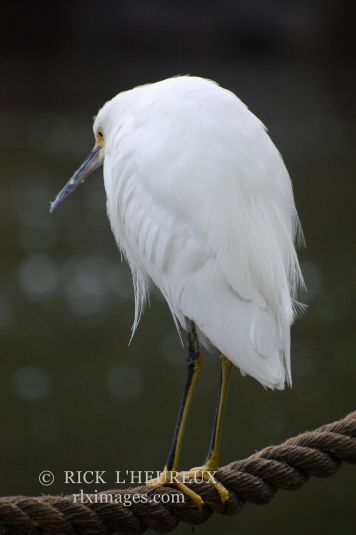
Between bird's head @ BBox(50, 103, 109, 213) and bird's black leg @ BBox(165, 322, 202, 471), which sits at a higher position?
bird's head @ BBox(50, 103, 109, 213)

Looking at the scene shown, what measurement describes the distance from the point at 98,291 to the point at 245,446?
0.95m

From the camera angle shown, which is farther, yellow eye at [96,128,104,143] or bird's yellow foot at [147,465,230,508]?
yellow eye at [96,128,104,143]

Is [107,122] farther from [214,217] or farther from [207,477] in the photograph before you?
[207,477]

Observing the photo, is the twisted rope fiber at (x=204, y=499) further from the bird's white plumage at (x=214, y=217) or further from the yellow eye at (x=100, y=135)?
the yellow eye at (x=100, y=135)

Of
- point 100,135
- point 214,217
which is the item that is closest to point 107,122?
point 100,135

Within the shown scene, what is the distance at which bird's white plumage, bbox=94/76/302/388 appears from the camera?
1.46m

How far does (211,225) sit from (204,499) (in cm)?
41

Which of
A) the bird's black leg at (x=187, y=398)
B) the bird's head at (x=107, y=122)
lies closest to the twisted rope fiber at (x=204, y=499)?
the bird's black leg at (x=187, y=398)

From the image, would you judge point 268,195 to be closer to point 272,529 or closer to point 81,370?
point 272,529

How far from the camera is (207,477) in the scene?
1470 mm

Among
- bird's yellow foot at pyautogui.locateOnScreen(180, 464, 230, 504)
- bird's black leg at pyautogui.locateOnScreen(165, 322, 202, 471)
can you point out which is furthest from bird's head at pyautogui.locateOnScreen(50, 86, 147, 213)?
bird's yellow foot at pyautogui.locateOnScreen(180, 464, 230, 504)

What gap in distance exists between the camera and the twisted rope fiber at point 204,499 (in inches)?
50.3

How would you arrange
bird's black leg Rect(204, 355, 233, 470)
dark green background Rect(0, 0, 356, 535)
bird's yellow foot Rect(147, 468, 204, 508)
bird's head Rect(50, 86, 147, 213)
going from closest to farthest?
bird's yellow foot Rect(147, 468, 204, 508)
bird's black leg Rect(204, 355, 233, 470)
bird's head Rect(50, 86, 147, 213)
dark green background Rect(0, 0, 356, 535)

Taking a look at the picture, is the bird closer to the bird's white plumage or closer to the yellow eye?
the bird's white plumage
